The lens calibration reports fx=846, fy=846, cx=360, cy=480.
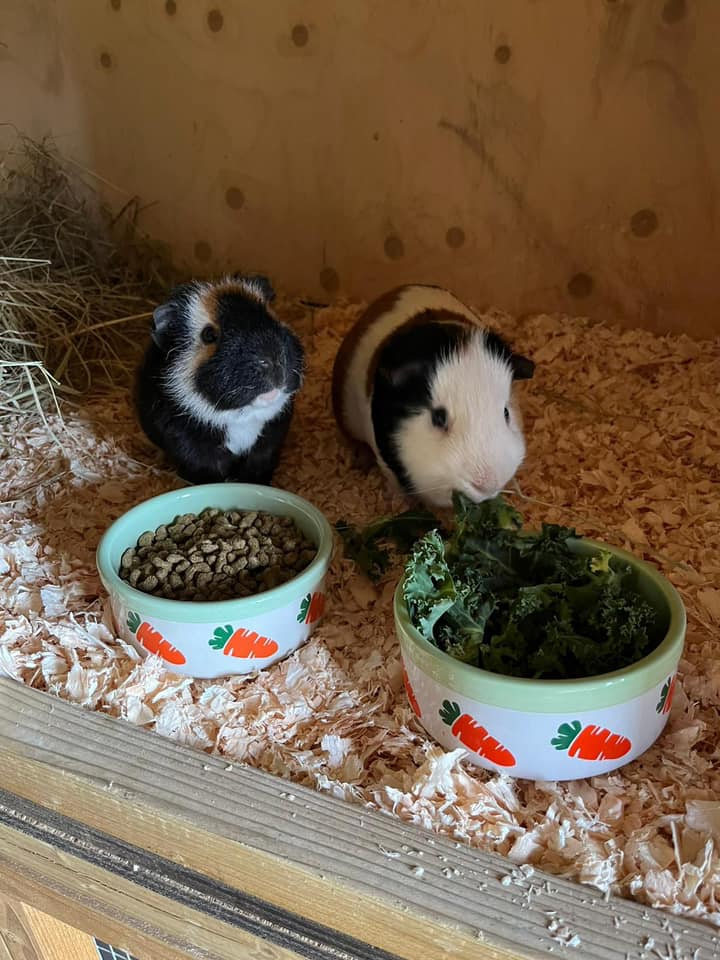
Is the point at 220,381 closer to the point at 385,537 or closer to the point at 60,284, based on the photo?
the point at 385,537

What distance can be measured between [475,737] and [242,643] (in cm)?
31

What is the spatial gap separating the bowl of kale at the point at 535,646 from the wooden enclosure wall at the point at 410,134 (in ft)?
2.86

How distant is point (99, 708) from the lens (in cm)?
95

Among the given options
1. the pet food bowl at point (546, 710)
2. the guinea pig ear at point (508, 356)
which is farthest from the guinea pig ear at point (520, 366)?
the pet food bowl at point (546, 710)

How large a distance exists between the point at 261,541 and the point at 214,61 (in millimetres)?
1106

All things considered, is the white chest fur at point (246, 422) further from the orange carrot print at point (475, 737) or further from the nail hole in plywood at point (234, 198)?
the nail hole in plywood at point (234, 198)

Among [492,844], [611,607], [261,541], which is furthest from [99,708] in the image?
[611,607]

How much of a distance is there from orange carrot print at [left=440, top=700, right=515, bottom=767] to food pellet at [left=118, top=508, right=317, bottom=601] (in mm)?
329

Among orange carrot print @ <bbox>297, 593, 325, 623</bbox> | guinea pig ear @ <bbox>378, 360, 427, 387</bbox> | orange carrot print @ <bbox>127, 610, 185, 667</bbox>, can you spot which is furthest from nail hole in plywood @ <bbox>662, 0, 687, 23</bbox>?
orange carrot print @ <bbox>127, 610, 185, 667</bbox>

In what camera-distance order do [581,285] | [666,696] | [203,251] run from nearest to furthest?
1. [666,696]
2. [581,285]
3. [203,251]

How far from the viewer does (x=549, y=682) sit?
2.59 feet

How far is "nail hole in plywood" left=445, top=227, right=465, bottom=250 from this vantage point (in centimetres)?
172

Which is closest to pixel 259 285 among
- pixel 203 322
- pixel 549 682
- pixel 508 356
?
pixel 203 322

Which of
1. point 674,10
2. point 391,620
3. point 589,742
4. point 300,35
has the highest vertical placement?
point 674,10
